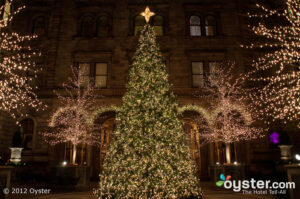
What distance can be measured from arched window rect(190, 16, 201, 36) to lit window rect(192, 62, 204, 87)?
2.52 metres

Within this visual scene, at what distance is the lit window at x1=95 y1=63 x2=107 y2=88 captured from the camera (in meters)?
15.7

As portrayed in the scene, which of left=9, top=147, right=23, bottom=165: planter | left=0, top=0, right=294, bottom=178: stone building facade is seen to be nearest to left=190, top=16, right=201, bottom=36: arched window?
left=0, top=0, right=294, bottom=178: stone building facade

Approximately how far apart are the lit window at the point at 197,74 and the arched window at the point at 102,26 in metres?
7.07

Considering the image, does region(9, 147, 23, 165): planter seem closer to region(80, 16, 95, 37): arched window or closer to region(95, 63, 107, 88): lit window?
region(95, 63, 107, 88): lit window

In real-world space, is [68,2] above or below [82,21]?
above

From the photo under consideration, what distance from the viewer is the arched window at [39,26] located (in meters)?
17.0

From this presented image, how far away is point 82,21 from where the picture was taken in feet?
56.0

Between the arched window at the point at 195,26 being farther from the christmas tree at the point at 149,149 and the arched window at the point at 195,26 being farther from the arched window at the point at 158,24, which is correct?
the christmas tree at the point at 149,149

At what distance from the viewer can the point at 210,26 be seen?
16.8 meters

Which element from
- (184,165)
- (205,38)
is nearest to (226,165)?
(184,165)

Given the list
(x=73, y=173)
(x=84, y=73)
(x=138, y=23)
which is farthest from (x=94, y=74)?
(x=73, y=173)

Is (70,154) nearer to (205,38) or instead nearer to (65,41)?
(65,41)

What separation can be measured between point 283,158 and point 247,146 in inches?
101

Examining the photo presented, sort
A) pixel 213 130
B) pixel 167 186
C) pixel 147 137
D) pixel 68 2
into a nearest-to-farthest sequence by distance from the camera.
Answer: pixel 167 186 → pixel 147 137 → pixel 213 130 → pixel 68 2
